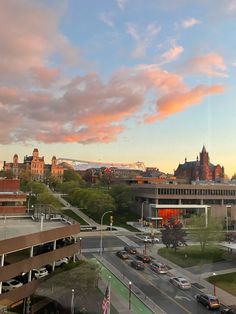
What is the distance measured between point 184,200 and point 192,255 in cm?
2994

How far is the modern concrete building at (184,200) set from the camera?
207ft

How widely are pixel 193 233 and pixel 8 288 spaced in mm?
23154

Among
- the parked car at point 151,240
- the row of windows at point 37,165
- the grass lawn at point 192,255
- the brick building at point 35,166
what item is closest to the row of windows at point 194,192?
the parked car at point 151,240

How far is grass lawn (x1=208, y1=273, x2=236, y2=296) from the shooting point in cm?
2533

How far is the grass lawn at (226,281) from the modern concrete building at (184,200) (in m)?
33.3

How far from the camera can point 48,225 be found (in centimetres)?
2550

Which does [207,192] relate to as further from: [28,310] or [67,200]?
[28,310]

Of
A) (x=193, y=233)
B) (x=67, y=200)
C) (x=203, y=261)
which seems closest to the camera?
(x=203, y=261)

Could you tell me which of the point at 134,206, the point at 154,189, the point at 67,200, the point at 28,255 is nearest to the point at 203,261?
the point at 28,255

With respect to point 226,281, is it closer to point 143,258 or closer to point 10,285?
point 143,258

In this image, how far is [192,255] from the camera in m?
35.7

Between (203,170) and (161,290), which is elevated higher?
(203,170)

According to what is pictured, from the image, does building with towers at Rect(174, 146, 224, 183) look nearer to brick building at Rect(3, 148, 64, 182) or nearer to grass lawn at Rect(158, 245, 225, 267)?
brick building at Rect(3, 148, 64, 182)

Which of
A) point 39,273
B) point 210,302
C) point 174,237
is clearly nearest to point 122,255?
point 174,237
